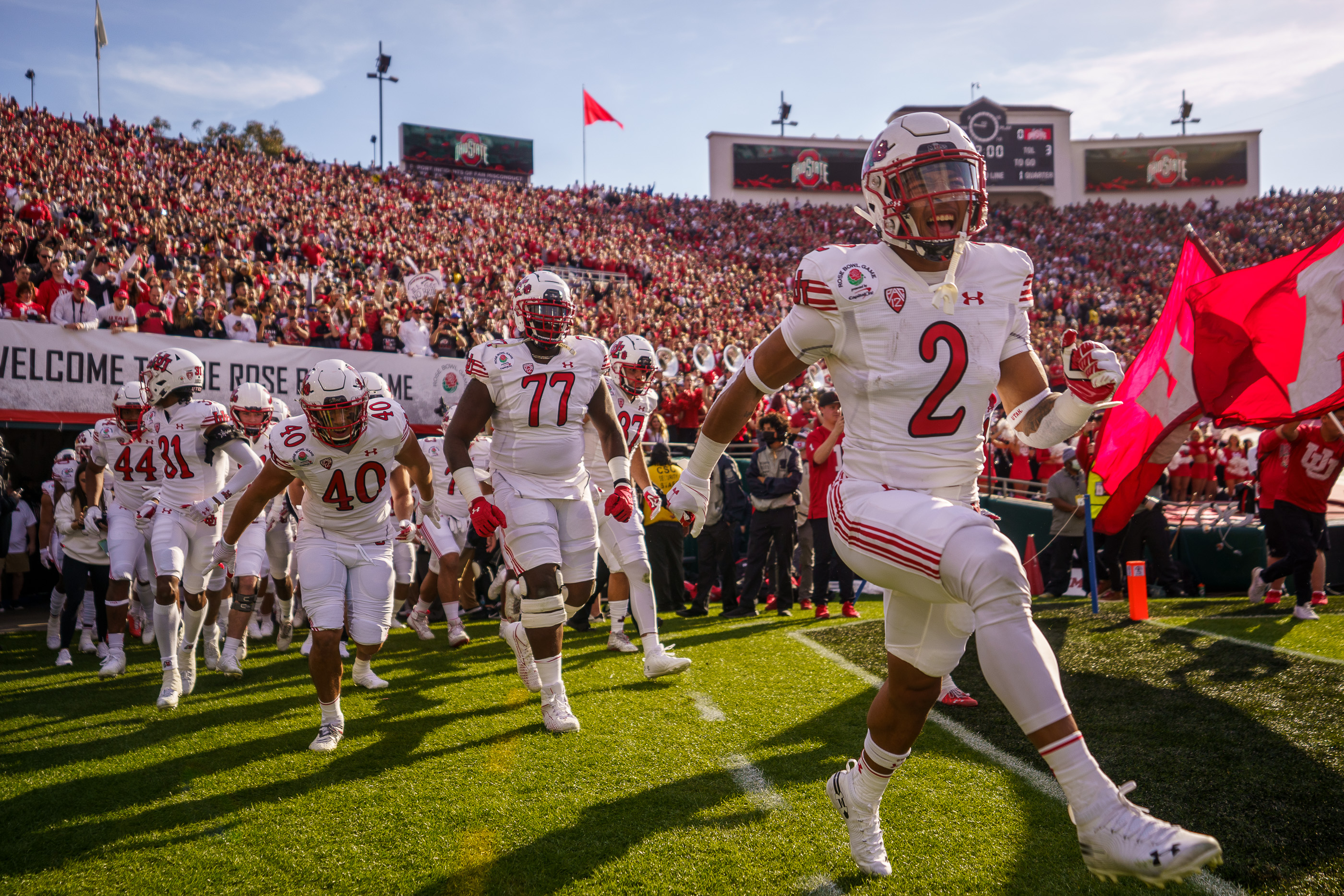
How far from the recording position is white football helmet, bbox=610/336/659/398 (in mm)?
7523

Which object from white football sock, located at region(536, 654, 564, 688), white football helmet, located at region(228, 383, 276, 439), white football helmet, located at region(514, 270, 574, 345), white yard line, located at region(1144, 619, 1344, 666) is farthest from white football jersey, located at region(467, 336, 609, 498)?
white yard line, located at region(1144, 619, 1344, 666)

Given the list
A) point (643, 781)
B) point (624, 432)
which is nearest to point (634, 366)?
point (624, 432)

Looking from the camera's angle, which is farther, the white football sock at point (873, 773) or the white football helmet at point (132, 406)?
the white football helmet at point (132, 406)

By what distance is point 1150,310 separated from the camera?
32.4 metres

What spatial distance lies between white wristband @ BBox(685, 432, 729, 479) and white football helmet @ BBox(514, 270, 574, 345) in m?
2.27

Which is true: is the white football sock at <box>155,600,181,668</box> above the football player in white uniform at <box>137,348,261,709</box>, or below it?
below

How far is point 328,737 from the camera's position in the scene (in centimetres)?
489

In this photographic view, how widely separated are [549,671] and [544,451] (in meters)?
1.26

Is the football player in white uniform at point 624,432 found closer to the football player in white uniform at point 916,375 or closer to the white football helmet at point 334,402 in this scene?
the white football helmet at point 334,402

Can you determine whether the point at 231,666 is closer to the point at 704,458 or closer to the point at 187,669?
the point at 187,669

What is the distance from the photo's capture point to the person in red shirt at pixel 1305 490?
7387mm

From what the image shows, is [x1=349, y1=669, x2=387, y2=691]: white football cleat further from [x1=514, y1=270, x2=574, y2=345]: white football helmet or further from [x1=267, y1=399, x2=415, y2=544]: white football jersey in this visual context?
[x1=514, y1=270, x2=574, y2=345]: white football helmet

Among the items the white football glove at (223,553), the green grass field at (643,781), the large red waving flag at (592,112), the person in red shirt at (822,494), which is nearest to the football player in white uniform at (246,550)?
the white football glove at (223,553)

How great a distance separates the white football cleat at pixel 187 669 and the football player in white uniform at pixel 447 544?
1959 mm
